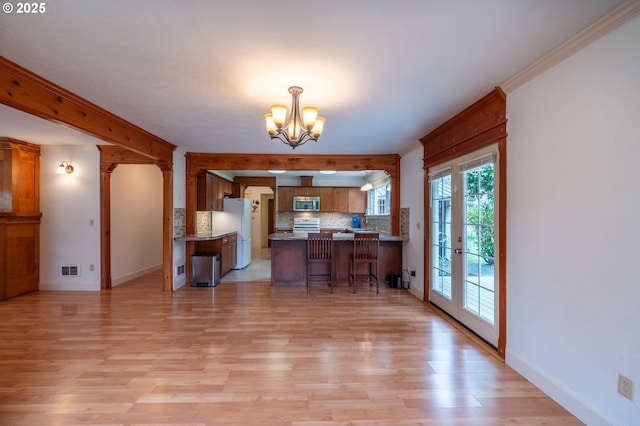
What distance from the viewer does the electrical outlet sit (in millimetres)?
1503

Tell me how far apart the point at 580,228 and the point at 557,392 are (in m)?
1.13

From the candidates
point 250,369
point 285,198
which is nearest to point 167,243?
point 250,369

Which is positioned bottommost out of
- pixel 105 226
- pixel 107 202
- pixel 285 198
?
pixel 105 226

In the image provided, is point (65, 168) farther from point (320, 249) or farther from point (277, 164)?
point (320, 249)

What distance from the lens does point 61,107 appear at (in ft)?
8.48

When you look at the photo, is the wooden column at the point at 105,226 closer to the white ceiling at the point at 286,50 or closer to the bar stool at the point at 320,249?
the white ceiling at the point at 286,50

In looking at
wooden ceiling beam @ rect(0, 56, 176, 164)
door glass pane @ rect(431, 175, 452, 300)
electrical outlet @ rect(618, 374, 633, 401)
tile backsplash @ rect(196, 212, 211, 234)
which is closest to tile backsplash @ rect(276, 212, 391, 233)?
tile backsplash @ rect(196, 212, 211, 234)

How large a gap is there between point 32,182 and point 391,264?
19.8 ft

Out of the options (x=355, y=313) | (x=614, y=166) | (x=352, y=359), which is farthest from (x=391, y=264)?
(x=614, y=166)

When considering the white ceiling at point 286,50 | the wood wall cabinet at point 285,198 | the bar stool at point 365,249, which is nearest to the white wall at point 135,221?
the white ceiling at point 286,50

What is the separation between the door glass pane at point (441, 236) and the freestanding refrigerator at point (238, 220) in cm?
411

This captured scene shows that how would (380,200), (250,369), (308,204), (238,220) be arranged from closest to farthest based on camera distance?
(250,369)
(238,220)
(380,200)
(308,204)

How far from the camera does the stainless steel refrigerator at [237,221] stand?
21.0ft

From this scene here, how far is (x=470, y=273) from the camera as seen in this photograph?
3.09 metres
